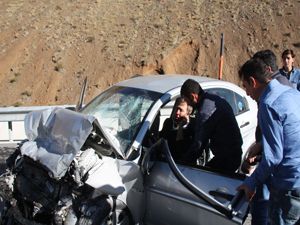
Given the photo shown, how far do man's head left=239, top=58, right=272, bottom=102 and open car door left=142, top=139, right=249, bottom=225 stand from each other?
92cm

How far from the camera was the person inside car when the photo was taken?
5.45 m

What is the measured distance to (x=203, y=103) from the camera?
16.9ft

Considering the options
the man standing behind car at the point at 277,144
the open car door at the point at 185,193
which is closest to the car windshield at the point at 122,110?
the open car door at the point at 185,193

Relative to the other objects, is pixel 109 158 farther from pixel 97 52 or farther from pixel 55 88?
pixel 97 52

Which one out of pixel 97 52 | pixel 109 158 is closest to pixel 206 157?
pixel 109 158

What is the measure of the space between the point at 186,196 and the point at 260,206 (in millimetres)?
910

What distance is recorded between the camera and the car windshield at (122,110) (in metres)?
5.40

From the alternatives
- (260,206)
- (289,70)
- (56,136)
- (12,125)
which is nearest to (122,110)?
(56,136)

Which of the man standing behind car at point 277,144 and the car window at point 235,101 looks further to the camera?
the car window at point 235,101

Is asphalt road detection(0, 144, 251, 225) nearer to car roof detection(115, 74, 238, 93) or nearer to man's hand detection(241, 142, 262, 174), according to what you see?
car roof detection(115, 74, 238, 93)

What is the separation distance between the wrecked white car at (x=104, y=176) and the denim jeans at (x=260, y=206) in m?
0.33

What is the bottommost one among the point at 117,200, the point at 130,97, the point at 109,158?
the point at 117,200

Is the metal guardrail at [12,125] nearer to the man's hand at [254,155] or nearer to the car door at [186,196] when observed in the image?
the car door at [186,196]

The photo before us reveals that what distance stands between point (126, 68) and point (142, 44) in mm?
2161
